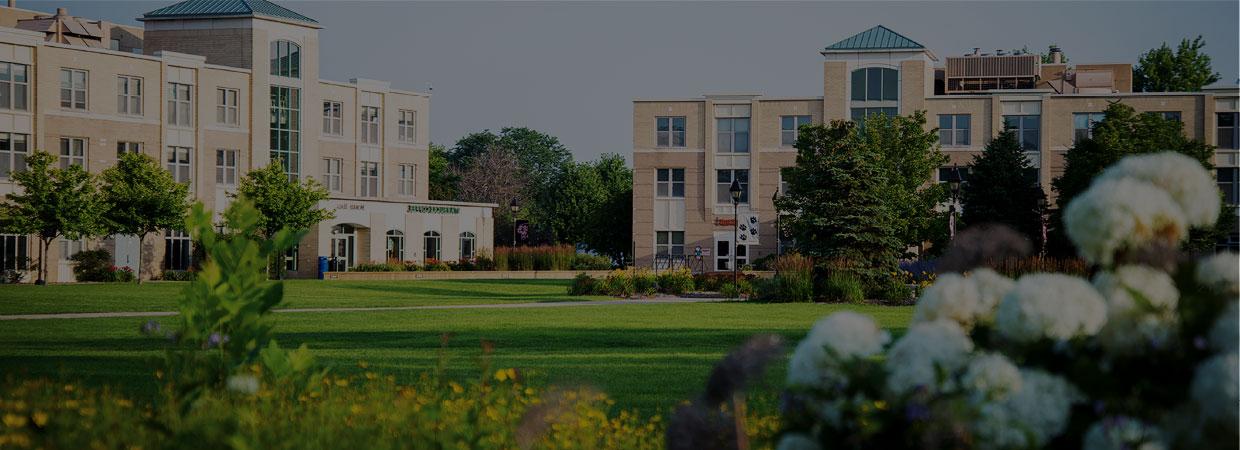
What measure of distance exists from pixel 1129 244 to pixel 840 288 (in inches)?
1103

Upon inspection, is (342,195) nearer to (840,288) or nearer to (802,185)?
(802,185)

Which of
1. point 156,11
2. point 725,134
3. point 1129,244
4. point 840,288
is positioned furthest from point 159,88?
point 1129,244

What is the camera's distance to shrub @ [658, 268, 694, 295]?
36.7 meters

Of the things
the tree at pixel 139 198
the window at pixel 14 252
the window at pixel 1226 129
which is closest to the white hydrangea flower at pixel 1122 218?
the tree at pixel 139 198

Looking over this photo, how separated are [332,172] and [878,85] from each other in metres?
29.5

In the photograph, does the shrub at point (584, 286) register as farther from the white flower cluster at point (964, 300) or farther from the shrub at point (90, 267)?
the white flower cluster at point (964, 300)

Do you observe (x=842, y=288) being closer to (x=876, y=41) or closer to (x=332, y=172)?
(x=876, y=41)

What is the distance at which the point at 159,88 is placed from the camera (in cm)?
5531

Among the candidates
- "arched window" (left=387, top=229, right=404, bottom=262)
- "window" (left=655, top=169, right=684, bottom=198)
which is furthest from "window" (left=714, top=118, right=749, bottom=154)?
"arched window" (left=387, top=229, right=404, bottom=262)

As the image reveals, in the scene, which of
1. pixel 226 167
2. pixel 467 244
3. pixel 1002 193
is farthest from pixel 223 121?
pixel 1002 193

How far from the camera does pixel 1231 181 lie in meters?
62.6

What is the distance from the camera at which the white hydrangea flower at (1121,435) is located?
3.39 m

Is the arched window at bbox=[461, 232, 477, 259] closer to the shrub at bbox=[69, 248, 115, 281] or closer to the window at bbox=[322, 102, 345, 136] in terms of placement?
the window at bbox=[322, 102, 345, 136]

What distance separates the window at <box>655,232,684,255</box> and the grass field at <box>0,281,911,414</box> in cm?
3971
